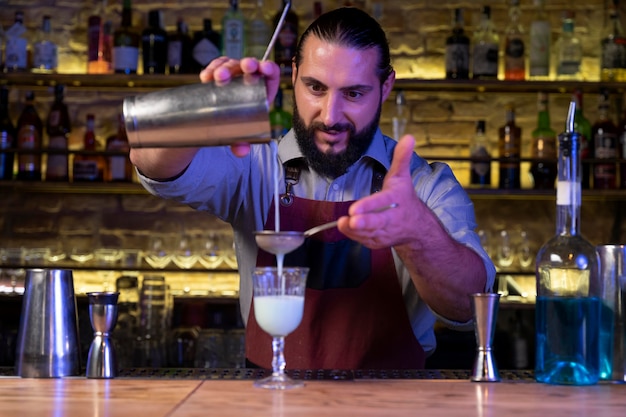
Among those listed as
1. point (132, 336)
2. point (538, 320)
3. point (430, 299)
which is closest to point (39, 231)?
point (132, 336)

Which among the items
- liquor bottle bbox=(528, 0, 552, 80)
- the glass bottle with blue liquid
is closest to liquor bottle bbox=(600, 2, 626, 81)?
liquor bottle bbox=(528, 0, 552, 80)

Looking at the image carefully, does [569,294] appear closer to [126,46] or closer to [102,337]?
[102,337]

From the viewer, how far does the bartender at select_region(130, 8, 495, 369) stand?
2031 mm

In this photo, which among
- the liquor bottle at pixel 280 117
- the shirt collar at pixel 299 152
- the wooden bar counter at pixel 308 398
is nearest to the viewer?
the wooden bar counter at pixel 308 398

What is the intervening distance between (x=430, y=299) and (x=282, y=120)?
187 centimetres

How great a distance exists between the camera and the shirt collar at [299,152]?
218 centimetres

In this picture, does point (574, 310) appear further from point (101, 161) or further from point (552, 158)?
point (101, 161)

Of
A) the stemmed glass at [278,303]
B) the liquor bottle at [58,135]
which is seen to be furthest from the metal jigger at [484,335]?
the liquor bottle at [58,135]

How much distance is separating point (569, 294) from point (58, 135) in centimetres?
265

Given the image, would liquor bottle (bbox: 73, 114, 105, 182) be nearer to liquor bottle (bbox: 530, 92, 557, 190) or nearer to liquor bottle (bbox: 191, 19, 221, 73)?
liquor bottle (bbox: 191, 19, 221, 73)

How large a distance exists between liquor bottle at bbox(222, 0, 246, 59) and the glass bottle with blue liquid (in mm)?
2247

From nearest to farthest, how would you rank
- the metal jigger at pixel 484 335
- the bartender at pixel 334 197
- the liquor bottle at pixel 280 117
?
the metal jigger at pixel 484 335 < the bartender at pixel 334 197 < the liquor bottle at pixel 280 117

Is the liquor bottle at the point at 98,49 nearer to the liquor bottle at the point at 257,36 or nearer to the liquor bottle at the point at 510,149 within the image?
the liquor bottle at the point at 257,36

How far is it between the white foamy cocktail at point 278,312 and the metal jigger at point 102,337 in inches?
11.5
